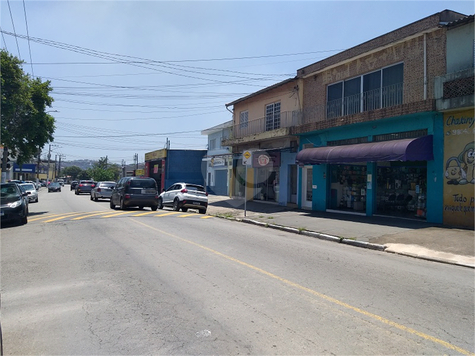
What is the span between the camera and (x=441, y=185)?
44.2 ft

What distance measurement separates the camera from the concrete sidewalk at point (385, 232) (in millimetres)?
9766

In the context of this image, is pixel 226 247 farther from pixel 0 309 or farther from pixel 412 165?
pixel 412 165

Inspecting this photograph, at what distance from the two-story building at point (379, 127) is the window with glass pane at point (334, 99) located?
0.16ft

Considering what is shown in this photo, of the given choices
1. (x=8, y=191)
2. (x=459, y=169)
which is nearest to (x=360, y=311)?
(x=459, y=169)

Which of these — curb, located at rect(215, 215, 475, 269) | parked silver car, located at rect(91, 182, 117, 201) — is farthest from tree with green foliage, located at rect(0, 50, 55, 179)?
curb, located at rect(215, 215, 475, 269)

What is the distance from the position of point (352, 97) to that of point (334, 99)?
1.40 m

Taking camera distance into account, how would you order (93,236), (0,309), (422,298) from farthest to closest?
1. (93,236)
2. (422,298)
3. (0,309)

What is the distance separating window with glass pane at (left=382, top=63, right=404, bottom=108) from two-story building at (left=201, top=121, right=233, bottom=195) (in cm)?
2043

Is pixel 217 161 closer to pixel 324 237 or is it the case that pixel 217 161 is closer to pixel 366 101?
pixel 366 101

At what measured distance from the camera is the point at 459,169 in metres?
12.9

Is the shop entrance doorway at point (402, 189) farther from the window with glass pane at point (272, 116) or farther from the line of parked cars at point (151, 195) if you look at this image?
the line of parked cars at point (151, 195)

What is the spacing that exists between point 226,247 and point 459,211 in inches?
339

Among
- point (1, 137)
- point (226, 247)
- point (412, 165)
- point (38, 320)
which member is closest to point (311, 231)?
A: point (226, 247)

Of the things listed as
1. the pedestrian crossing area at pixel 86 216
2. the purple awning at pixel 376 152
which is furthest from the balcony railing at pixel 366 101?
the pedestrian crossing area at pixel 86 216
